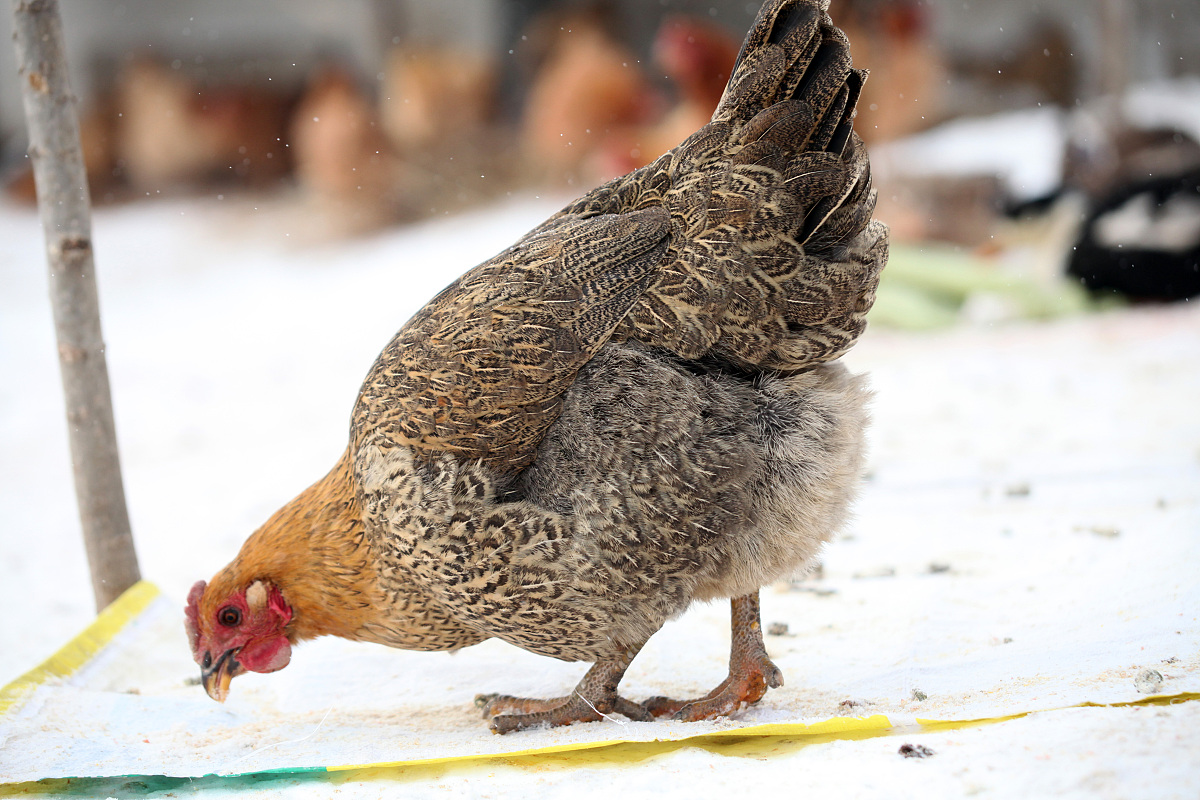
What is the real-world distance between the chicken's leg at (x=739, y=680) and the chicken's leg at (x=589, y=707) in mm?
64

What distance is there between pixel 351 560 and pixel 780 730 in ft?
2.99

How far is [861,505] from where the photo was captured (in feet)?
10.3

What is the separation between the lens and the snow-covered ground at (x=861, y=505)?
1.48 meters

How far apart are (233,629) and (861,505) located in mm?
2029

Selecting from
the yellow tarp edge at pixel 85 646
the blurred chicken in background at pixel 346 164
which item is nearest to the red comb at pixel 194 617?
the yellow tarp edge at pixel 85 646

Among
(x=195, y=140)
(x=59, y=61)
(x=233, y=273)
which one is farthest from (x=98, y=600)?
(x=195, y=140)

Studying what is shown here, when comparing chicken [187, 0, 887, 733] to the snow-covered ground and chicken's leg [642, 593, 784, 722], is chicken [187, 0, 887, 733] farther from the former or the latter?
the snow-covered ground

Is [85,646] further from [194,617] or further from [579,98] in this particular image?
[579,98]

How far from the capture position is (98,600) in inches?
101

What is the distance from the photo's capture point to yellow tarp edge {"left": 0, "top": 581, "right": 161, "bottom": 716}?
79.4 inches

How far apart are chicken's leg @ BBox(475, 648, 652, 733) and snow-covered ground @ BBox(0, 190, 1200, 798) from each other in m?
0.24

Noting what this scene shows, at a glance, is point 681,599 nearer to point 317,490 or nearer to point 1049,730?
point 1049,730

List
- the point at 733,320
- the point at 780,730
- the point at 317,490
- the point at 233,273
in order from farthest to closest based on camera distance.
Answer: the point at 233,273
the point at 317,490
the point at 733,320
the point at 780,730

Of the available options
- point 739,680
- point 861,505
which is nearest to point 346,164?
point 861,505
